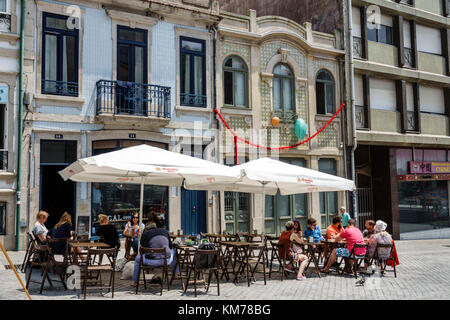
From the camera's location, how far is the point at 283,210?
60.1 feet

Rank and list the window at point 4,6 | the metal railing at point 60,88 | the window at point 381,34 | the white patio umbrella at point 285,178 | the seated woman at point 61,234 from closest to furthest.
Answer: the seated woman at point 61,234, the white patio umbrella at point 285,178, the window at point 4,6, the metal railing at point 60,88, the window at point 381,34

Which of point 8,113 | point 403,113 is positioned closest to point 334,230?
point 8,113

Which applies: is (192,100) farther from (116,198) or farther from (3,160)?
(3,160)

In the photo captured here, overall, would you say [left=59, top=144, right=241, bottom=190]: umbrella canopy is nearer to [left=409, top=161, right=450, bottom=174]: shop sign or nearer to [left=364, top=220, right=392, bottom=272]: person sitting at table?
[left=364, top=220, right=392, bottom=272]: person sitting at table

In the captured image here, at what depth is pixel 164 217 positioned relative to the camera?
1558 centimetres

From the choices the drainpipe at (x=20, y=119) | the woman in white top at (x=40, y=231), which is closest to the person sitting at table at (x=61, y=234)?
the woman in white top at (x=40, y=231)

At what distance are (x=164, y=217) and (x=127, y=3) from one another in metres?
7.00

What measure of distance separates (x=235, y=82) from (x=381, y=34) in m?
8.35

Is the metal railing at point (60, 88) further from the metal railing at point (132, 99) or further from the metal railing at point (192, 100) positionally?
the metal railing at point (192, 100)

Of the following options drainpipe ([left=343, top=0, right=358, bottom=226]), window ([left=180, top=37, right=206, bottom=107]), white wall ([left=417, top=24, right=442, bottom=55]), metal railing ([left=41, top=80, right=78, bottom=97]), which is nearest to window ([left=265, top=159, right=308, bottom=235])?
drainpipe ([left=343, top=0, right=358, bottom=226])

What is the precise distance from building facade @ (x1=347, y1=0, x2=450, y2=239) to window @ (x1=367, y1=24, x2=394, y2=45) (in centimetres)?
3

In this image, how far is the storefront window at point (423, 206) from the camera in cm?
2164

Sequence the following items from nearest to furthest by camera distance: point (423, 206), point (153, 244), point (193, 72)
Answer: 1. point (153, 244)
2. point (193, 72)
3. point (423, 206)

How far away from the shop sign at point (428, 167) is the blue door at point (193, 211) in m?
10.7
